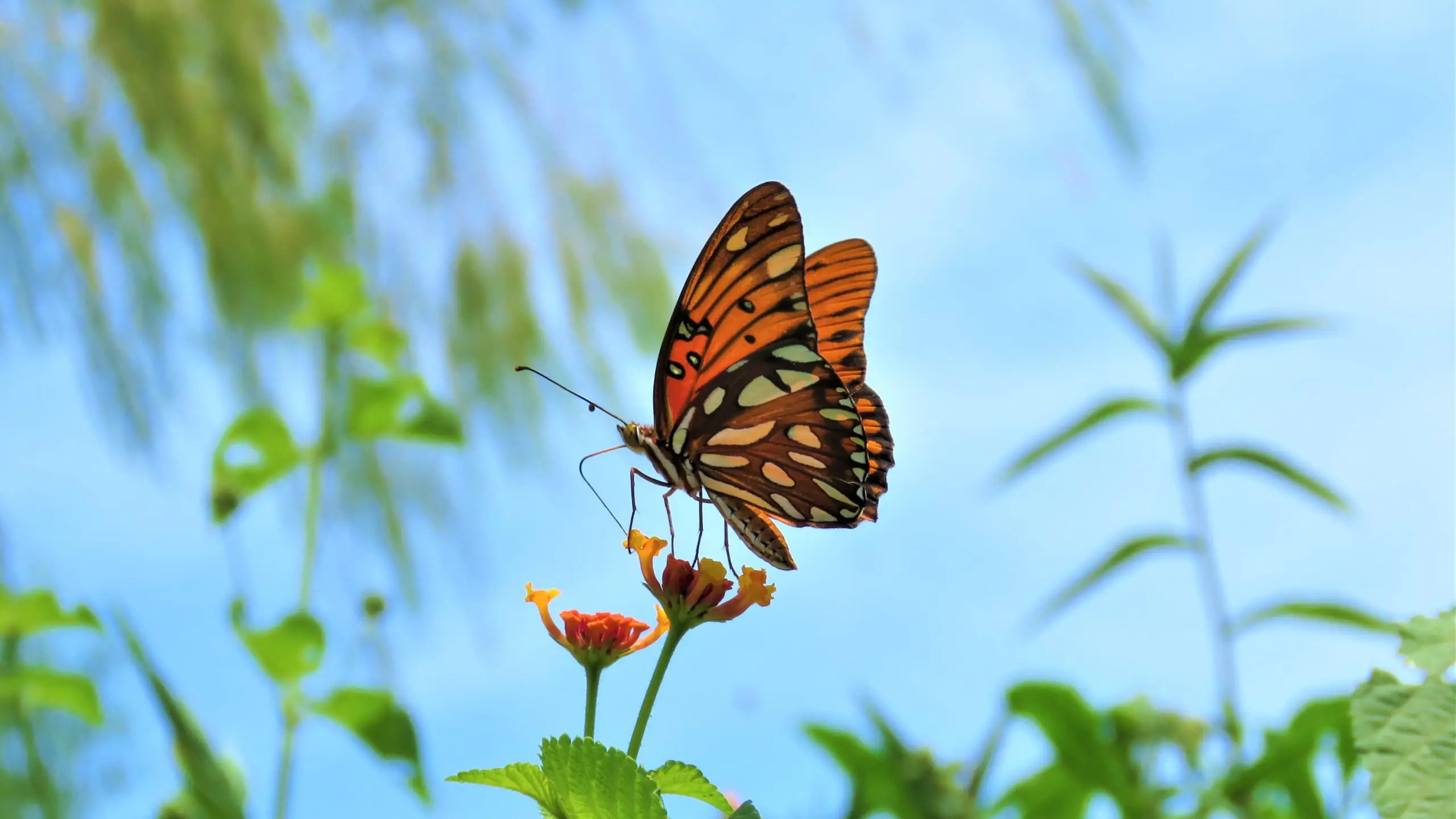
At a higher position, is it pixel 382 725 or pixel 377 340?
pixel 377 340

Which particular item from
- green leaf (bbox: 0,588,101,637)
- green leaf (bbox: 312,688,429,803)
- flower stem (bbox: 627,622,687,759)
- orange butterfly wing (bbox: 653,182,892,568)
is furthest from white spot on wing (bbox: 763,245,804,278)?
green leaf (bbox: 0,588,101,637)

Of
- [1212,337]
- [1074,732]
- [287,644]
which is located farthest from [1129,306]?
[287,644]

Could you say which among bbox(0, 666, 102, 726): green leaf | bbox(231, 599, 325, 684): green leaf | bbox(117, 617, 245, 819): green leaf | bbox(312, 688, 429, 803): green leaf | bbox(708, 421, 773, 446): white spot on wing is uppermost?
bbox(708, 421, 773, 446): white spot on wing

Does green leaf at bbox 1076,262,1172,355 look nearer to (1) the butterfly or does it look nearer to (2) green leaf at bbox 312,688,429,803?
(1) the butterfly

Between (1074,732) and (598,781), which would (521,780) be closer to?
(598,781)

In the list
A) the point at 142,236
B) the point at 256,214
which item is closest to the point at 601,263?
the point at 256,214

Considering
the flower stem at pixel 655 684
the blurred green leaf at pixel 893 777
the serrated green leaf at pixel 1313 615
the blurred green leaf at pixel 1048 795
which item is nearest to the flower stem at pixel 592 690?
the flower stem at pixel 655 684

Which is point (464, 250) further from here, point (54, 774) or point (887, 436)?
point (887, 436)
